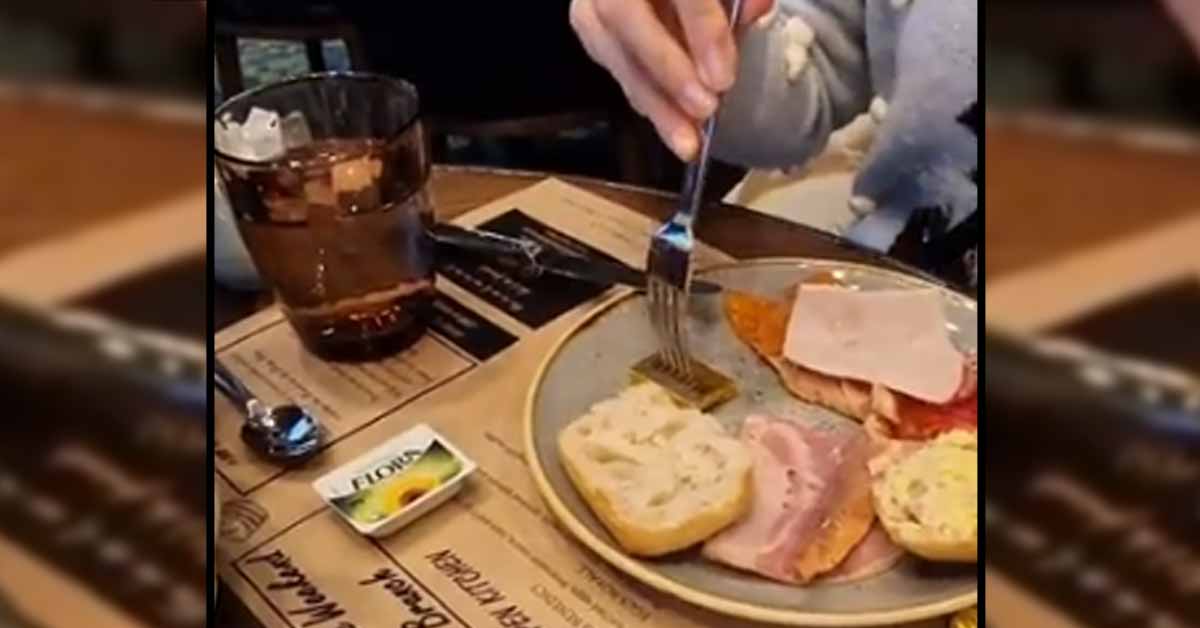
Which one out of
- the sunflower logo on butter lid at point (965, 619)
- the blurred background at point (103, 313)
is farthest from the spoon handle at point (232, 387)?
the sunflower logo on butter lid at point (965, 619)

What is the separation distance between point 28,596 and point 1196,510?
281 millimetres

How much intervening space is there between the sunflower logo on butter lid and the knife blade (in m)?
0.18

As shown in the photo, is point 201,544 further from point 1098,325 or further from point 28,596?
point 1098,325

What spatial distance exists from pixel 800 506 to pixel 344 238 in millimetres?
179

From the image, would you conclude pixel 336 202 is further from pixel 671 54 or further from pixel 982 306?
pixel 982 306

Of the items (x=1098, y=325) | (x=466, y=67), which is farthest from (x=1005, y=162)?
(x=466, y=67)

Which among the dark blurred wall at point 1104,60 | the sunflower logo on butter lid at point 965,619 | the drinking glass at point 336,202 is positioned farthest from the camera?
the drinking glass at point 336,202

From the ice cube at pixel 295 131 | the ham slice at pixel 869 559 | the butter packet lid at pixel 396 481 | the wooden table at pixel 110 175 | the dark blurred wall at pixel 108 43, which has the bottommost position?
the butter packet lid at pixel 396 481

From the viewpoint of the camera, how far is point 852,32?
58 centimetres

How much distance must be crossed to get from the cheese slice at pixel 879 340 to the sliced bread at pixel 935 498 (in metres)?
0.02

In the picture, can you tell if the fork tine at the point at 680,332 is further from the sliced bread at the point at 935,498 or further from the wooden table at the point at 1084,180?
the wooden table at the point at 1084,180

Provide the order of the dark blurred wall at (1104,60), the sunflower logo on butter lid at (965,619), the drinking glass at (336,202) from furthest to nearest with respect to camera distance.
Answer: the drinking glass at (336,202)
the sunflower logo on butter lid at (965,619)
the dark blurred wall at (1104,60)

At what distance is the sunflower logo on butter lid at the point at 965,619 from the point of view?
41cm

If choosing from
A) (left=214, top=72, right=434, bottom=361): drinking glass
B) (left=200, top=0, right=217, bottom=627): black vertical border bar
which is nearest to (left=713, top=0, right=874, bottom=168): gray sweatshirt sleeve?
(left=214, top=72, right=434, bottom=361): drinking glass
